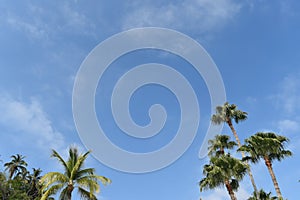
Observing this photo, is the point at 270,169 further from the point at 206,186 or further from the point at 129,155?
the point at 129,155

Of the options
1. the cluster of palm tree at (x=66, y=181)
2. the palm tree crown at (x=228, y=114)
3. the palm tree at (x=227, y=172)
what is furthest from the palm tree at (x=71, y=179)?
the palm tree crown at (x=228, y=114)

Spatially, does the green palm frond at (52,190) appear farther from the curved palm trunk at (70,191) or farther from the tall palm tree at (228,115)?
the tall palm tree at (228,115)

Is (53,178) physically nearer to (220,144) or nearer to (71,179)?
(71,179)

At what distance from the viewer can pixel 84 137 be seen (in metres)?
23.8

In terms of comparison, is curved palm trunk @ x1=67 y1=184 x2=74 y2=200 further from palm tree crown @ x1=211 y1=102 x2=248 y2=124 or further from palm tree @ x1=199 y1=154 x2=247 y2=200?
palm tree crown @ x1=211 y1=102 x2=248 y2=124

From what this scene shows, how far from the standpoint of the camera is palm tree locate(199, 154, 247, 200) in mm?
30078

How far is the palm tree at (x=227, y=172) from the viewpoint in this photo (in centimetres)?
3008

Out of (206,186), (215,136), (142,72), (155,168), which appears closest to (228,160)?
(206,186)

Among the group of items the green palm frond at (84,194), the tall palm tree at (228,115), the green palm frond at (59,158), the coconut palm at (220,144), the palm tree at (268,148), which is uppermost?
the tall palm tree at (228,115)

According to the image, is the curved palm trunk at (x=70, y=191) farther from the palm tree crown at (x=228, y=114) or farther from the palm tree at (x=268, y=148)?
the palm tree crown at (x=228, y=114)

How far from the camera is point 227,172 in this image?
3002 cm

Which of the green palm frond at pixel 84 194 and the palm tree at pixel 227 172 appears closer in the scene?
the green palm frond at pixel 84 194

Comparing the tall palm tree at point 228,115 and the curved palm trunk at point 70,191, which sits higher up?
the tall palm tree at point 228,115

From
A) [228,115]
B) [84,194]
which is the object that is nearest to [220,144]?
[228,115]
